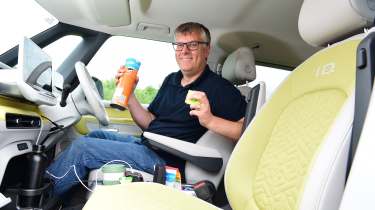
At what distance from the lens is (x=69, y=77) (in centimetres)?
257

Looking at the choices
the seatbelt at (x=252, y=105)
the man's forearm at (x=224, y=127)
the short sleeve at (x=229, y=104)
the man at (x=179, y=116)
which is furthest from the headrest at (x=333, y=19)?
the short sleeve at (x=229, y=104)

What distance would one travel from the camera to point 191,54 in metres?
1.84

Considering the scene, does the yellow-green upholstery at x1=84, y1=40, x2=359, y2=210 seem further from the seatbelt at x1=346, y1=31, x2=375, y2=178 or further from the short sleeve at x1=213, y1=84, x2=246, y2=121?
the short sleeve at x1=213, y1=84, x2=246, y2=121

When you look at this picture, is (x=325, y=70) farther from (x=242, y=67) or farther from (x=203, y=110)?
(x=242, y=67)

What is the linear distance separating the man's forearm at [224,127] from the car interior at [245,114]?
0.25 ft

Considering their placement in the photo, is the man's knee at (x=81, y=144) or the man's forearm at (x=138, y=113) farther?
the man's forearm at (x=138, y=113)

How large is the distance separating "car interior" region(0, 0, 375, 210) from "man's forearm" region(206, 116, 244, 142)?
0.25 ft

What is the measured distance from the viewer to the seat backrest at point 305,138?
0.65 metres

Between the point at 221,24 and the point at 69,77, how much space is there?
1.16m

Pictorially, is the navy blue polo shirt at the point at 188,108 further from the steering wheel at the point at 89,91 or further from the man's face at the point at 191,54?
the steering wheel at the point at 89,91

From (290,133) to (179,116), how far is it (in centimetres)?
94

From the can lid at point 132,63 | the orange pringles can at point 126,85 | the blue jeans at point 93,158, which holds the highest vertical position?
the can lid at point 132,63

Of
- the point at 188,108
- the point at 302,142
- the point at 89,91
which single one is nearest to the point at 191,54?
the point at 188,108

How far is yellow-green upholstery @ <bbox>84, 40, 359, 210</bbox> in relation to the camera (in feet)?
2.49
